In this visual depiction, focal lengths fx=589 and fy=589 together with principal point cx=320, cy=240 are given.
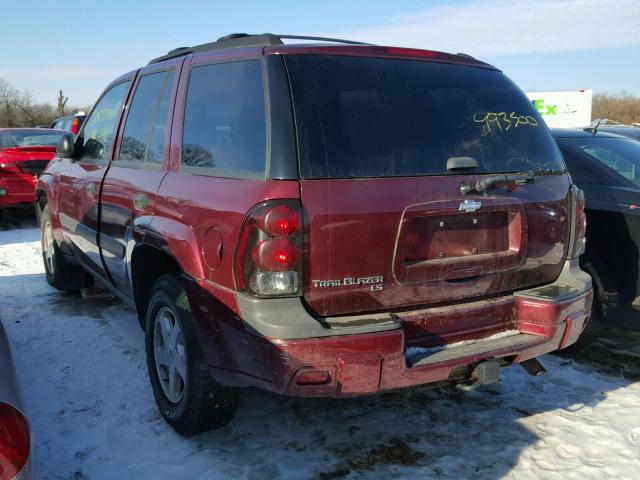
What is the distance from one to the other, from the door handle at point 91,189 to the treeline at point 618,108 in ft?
151

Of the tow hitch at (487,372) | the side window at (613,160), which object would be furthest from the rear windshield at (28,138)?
the tow hitch at (487,372)

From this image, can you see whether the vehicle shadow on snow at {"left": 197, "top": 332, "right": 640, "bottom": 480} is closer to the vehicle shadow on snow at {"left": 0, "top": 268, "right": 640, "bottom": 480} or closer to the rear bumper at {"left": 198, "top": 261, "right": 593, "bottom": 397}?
the vehicle shadow on snow at {"left": 0, "top": 268, "right": 640, "bottom": 480}

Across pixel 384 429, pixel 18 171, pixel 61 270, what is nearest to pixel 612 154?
pixel 384 429

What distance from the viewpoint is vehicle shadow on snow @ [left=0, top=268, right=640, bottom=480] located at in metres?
2.88

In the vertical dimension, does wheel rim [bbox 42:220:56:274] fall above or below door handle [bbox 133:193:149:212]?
below

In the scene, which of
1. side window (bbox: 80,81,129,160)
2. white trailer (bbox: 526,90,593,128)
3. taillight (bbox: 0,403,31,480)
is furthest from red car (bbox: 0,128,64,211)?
Answer: white trailer (bbox: 526,90,593,128)

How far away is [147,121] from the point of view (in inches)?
146

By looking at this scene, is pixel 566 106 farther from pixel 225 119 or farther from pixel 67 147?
pixel 225 119

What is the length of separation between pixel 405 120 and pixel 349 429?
5.57 feet

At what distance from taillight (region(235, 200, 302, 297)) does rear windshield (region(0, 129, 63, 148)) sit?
9097mm

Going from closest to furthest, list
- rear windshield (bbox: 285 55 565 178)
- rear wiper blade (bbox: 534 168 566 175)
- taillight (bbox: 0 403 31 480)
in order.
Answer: taillight (bbox: 0 403 31 480), rear windshield (bbox: 285 55 565 178), rear wiper blade (bbox: 534 168 566 175)

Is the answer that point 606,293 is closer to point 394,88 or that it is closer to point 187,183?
point 394,88

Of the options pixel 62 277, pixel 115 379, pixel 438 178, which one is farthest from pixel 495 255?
pixel 62 277

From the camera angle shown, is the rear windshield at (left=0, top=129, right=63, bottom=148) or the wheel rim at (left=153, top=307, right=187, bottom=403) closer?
the wheel rim at (left=153, top=307, right=187, bottom=403)
